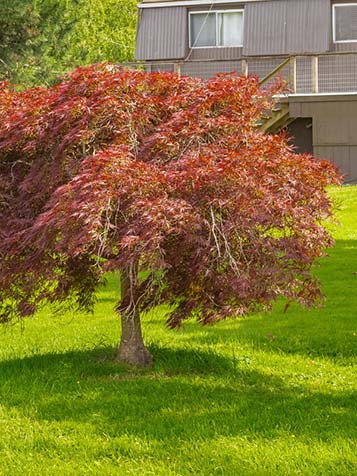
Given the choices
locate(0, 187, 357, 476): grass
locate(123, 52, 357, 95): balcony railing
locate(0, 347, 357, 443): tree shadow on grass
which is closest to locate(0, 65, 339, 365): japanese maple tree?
locate(0, 347, 357, 443): tree shadow on grass

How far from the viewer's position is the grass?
6.85 meters

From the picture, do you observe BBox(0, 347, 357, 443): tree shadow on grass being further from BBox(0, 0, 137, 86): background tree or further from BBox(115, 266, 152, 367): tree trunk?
BBox(0, 0, 137, 86): background tree

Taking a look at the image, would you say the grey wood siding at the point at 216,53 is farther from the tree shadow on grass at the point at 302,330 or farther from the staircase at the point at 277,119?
the tree shadow on grass at the point at 302,330

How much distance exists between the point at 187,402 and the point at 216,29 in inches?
956

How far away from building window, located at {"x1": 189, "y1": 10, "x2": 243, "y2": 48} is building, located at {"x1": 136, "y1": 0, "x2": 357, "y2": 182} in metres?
0.03

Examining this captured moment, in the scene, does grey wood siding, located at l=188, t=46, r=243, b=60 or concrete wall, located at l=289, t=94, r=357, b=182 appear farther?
grey wood siding, located at l=188, t=46, r=243, b=60

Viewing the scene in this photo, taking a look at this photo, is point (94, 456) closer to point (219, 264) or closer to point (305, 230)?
point (219, 264)

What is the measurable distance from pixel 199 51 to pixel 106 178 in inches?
957

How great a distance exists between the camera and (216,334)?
11125 millimetres

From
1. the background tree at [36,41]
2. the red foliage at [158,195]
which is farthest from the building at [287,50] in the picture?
the red foliage at [158,195]

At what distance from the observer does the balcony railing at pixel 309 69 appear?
27.3 meters

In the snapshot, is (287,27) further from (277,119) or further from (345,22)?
(277,119)

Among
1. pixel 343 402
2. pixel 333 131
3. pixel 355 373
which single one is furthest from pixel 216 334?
pixel 333 131

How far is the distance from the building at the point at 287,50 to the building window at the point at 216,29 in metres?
0.03
